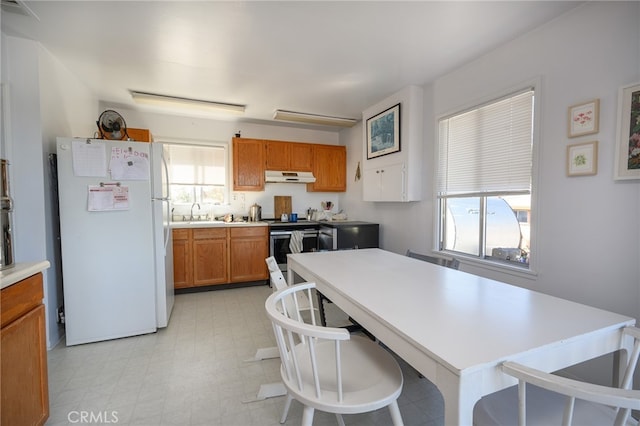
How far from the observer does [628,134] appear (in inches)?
63.8

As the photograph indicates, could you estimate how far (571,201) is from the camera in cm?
190

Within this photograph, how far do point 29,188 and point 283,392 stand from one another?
8.44 ft

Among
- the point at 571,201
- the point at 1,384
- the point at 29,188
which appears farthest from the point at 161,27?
the point at 571,201

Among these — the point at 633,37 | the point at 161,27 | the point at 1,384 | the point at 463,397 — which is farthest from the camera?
the point at 161,27

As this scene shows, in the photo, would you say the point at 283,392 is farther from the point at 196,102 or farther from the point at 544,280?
the point at 196,102

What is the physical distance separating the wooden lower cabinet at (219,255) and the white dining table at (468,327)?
259cm

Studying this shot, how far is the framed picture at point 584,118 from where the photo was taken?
1752 millimetres

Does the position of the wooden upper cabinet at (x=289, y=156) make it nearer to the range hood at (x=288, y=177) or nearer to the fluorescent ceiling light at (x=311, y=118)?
the range hood at (x=288, y=177)

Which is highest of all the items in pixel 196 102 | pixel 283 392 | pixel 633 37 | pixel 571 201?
pixel 196 102

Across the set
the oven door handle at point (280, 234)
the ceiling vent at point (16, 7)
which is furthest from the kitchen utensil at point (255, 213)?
the ceiling vent at point (16, 7)

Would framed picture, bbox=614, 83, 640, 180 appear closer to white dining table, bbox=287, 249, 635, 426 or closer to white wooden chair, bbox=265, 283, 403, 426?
white dining table, bbox=287, 249, 635, 426

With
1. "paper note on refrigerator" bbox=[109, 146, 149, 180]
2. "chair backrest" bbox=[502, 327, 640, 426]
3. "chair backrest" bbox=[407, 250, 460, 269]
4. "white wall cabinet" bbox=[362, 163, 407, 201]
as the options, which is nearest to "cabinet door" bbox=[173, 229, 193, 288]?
"paper note on refrigerator" bbox=[109, 146, 149, 180]

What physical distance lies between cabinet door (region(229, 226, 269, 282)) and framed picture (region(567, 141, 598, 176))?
336cm

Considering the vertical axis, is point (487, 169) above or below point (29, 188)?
above
